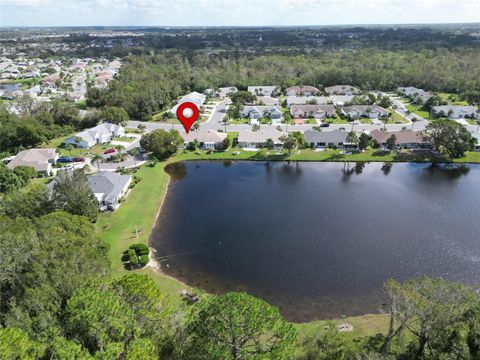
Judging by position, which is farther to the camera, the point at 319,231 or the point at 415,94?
the point at 415,94

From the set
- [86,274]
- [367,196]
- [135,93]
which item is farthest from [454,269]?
[135,93]

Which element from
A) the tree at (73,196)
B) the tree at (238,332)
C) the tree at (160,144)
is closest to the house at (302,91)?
the tree at (160,144)

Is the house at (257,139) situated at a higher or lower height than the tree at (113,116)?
lower

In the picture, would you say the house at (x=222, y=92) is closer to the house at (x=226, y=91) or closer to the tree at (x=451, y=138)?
the house at (x=226, y=91)

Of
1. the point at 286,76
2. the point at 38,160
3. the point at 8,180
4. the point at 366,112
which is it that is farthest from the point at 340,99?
the point at 8,180

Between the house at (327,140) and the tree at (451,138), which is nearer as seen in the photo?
the tree at (451,138)

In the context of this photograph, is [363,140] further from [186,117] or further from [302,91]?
[302,91]

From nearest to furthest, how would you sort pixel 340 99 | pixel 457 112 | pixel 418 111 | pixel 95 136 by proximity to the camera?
1. pixel 95 136
2. pixel 457 112
3. pixel 418 111
4. pixel 340 99

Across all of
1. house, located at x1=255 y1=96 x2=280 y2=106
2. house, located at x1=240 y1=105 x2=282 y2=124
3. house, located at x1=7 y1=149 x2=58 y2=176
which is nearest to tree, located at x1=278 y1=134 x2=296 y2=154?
house, located at x1=240 y1=105 x2=282 y2=124
